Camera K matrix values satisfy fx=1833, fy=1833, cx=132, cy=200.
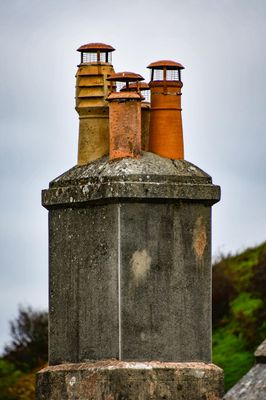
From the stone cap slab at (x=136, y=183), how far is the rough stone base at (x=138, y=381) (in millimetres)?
951

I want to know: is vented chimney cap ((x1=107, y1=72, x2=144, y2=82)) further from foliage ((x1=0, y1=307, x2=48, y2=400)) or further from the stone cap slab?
foliage ((x1=0, y1=307, x2=48, y2=400))

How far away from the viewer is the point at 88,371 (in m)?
10.3

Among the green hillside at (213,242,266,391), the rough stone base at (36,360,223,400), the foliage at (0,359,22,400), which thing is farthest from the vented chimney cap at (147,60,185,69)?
the foliage at (0,359,22,400)

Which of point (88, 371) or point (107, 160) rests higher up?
point (107, 160)

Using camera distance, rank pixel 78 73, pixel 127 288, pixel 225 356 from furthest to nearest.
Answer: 1. pixel 225 356
2. pixel 78 73
3. pixel 127 288

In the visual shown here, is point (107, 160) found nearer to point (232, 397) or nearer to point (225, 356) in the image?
point (232, 397)

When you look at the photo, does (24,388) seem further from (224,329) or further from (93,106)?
(93,106)

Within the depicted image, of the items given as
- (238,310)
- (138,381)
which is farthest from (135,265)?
(238,310)

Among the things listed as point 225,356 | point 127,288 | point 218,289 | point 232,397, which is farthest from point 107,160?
point 218,289

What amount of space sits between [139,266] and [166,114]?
1.06 metres

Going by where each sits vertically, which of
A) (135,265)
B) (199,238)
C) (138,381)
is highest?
(199,238)

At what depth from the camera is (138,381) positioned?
10.2 metres

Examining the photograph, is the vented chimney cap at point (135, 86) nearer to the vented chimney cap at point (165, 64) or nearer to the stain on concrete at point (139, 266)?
the vented chimney cap at point (165, 64)

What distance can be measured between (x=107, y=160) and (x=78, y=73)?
0.60m
